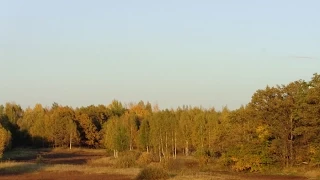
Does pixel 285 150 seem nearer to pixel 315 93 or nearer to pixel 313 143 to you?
pixel 313 143

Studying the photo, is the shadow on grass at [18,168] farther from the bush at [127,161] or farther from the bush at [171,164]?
the bush at [171,164]

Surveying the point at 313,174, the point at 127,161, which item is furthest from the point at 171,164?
the point at 313,174

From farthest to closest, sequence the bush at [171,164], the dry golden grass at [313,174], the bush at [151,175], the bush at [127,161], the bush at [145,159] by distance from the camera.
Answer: the bush at [145,159] < the bush at [127,161] < the bush at [171,164] < the dry golden grass at [313,174] < the bush at [151,175]

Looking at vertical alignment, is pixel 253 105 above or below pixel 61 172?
above

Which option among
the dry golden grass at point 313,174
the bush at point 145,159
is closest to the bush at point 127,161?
the bush at point 145,159

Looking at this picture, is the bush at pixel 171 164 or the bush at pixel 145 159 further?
the bush at pixel 145 159

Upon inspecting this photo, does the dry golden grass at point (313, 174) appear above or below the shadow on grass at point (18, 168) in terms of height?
below

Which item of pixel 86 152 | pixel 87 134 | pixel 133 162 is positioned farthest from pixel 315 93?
pixel 87 134

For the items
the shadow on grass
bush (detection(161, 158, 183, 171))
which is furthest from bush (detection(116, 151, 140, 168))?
the shadow on grass

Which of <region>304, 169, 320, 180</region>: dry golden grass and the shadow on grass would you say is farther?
the shadow on grass

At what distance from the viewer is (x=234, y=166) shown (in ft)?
153

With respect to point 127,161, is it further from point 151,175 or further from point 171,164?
point 151,175

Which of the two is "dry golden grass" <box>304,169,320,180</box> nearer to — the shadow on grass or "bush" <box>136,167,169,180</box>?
"bush" <box>136,167,169,180</box>

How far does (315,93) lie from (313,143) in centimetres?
452
